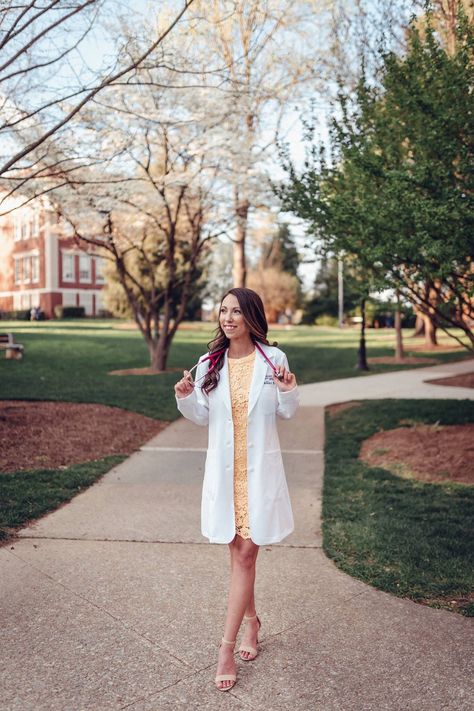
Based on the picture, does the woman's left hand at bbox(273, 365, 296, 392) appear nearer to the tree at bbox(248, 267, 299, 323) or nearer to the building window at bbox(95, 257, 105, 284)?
the building window at bbox(95, 257, 105, 284)

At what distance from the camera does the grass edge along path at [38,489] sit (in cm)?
552

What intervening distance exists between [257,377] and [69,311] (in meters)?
34.8

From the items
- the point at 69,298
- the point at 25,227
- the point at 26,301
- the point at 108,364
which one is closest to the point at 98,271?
the point at 69,298

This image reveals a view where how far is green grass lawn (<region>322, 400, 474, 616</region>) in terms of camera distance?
4.23m

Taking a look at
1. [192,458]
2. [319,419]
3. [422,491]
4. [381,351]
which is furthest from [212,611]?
[381,351]

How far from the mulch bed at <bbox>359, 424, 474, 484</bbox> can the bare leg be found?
406cm

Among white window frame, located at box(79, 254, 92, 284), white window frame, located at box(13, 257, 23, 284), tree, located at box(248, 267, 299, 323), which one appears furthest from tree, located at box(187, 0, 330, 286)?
tree, located at box(248, 267, 299, 323)

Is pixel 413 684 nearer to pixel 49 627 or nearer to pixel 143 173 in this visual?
pixel 49 627

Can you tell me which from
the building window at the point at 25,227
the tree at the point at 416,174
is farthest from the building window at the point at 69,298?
the tree at the point at 416,174

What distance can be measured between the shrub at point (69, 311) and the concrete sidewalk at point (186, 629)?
29.4m

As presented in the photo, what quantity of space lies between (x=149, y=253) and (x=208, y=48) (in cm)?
1447

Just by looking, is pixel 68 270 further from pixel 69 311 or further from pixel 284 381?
pixel 284 381

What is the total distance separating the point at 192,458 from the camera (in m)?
8.10

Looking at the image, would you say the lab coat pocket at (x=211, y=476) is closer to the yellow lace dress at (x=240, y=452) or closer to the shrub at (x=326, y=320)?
the yellow lace dress at (x=240, y=452)
